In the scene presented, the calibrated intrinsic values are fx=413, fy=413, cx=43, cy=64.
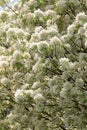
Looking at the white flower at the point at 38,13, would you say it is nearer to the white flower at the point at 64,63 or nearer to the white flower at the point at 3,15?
the white flower at the point at 64,63

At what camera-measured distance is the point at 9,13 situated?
600 inches

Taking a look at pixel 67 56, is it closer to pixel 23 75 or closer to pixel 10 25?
pixel 23 75

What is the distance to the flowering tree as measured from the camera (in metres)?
10.7

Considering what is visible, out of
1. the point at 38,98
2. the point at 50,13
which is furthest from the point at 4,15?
the point at 38,98

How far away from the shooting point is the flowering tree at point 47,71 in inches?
423

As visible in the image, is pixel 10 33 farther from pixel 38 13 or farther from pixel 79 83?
pixel 79 83

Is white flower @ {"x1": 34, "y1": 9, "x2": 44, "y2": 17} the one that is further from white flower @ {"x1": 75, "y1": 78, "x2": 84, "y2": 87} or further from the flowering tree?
white flower @ {"x1": 75, "y1": 78, "x2": 84, "y2": 87}

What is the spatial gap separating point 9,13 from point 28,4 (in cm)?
147

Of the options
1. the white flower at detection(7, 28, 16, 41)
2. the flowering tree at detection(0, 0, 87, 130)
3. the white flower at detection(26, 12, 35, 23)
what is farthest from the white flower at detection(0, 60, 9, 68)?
the white flower at detection(26, 12, 35, 23)

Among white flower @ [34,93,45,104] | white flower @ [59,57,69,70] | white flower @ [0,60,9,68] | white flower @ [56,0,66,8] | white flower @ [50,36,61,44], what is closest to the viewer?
white flower @ [59,57,69,70]

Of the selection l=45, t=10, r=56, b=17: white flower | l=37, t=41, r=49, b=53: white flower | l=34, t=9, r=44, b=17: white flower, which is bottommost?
l=37, t=41, r=49, b=53: white flower

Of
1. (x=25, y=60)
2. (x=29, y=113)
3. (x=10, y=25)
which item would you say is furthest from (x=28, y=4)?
(x=29, y=113)

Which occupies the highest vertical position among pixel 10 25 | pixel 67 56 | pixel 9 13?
pixel 9 13

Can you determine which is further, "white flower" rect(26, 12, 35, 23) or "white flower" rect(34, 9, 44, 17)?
"white flower" rect(26, 12, 35, 23)
